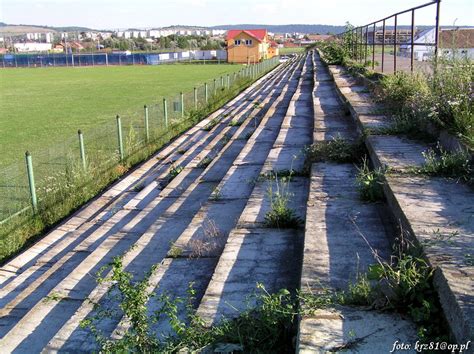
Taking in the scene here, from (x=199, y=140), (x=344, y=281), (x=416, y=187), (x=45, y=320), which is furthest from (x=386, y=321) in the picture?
(x=199, y=140)

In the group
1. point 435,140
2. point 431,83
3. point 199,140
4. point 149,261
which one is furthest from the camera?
point 199,140

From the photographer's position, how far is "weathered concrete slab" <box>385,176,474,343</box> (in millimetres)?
2432

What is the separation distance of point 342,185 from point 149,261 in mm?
1940

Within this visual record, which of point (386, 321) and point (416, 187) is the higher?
point (416, 187)

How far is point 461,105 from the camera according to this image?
16.8 ft

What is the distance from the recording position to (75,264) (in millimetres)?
5906

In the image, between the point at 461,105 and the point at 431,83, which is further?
the point at 431,83

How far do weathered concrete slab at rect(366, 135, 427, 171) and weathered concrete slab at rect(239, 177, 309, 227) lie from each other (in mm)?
812

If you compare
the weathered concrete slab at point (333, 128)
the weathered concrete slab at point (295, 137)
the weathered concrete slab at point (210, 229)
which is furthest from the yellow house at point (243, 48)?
the weathered concrete slab at point (210, 229)

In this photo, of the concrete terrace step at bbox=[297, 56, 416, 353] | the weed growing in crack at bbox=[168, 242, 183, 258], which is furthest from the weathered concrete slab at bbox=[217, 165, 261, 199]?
the weed growing in crack at bbox=[168, 242, 183, 258]

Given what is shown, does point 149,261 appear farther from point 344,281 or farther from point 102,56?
point 102,56

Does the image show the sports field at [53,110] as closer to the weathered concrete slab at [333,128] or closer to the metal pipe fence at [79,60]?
the weathered concrete slab at [333,128]

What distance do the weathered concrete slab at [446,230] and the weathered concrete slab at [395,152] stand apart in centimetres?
43

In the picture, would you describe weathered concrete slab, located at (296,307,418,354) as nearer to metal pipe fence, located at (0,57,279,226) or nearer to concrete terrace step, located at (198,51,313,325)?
concrete terrace step, located at (198,51,313,325)
